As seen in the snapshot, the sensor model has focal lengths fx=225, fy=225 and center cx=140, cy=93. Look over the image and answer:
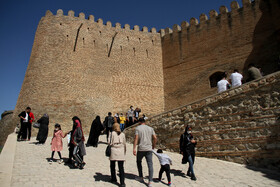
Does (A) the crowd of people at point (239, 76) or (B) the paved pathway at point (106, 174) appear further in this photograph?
(A) the crowd of people at point (239, 76)

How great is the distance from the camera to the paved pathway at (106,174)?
166 inches

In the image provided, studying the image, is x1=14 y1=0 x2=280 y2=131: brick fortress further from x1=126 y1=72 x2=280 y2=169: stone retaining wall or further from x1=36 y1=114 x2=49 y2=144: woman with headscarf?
x1=126 y1=72 x2=280 y2=169: stone retaining wall

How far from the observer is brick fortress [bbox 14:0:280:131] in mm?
13023

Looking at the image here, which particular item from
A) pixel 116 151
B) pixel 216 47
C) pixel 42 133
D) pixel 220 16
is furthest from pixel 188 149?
pixel 220 16

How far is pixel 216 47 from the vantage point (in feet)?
48.1

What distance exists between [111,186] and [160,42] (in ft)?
50.8

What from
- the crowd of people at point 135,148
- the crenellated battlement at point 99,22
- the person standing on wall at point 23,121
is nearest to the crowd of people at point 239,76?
the crowd of people at point 135,148

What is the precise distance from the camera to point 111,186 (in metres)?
4.13

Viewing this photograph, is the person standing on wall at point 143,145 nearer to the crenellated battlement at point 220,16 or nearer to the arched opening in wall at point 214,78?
the arched opening in wall at point 214,78

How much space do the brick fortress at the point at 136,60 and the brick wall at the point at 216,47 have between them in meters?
0.05

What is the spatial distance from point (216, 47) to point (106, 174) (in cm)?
1225

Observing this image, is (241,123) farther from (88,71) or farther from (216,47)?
(88,71)

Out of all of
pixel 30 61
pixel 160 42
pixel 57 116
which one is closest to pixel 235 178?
pixel 57 116

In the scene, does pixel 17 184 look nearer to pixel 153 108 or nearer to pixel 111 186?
pixel 111 186
